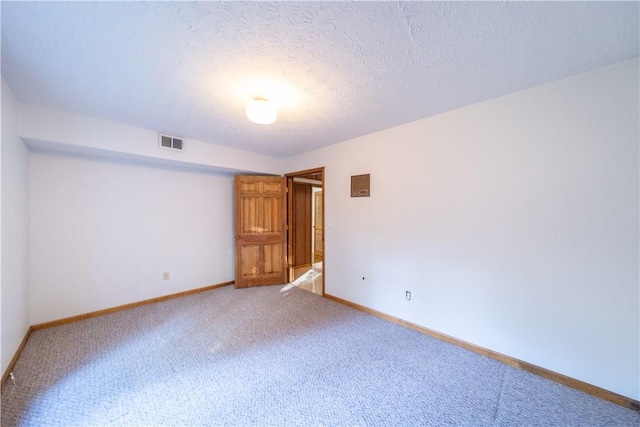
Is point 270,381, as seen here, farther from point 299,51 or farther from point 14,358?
point 299,51

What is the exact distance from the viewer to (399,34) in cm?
134

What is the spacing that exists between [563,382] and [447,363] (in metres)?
0.80

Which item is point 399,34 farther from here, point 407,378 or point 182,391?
point 182,391

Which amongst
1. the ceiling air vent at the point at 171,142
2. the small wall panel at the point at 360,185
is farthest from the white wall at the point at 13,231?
the small wall panel at the point at 360,185

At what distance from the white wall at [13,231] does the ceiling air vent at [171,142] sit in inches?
44.3

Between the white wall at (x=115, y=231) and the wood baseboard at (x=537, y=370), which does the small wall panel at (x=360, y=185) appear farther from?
the white wall at (x=115, y=231)

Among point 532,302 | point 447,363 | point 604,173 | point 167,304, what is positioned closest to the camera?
point 604,173

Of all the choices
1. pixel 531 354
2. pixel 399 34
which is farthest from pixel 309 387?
pixel 399 34

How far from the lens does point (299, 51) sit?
1.48m

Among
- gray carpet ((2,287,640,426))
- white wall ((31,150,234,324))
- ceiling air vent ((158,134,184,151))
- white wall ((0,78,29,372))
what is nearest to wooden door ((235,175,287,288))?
white wall ((31,150,234,324))

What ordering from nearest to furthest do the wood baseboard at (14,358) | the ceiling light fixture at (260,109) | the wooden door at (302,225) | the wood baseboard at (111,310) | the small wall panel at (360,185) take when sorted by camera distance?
the wood baseboard at (14,358) → the ceiling light fixture at (260,109) → the wood baseboard at (111,310) → the small wall panel at (360,185) → the wooden door at (302,225)

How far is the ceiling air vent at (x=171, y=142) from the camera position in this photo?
295cm

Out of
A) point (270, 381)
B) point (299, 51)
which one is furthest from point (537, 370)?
point (299, 51)

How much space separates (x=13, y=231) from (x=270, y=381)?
255 cm
